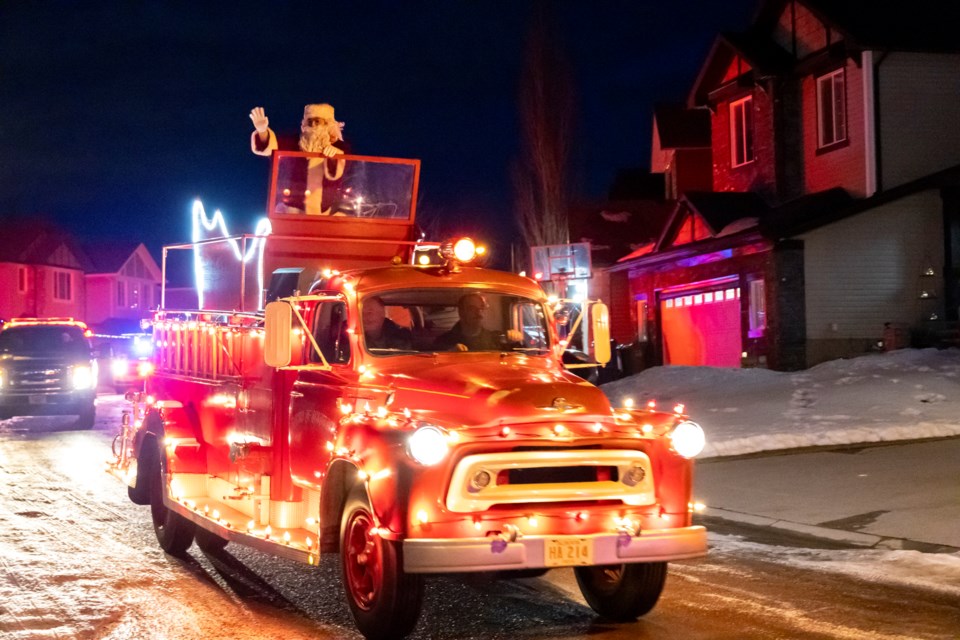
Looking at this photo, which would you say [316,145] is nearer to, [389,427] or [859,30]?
[389,427]

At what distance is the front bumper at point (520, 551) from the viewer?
21.5 feet

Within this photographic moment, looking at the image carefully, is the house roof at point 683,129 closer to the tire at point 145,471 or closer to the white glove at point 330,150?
the white glove at point 330,150

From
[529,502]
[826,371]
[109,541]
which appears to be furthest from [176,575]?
[826,371]

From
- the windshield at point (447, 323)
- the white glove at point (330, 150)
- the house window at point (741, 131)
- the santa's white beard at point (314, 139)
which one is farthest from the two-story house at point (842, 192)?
the windshield at point (447, 323)

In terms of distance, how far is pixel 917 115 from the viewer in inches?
A: 1034

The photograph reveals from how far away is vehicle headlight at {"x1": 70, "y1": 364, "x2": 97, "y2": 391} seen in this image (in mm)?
22984

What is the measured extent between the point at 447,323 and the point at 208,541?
132 inches

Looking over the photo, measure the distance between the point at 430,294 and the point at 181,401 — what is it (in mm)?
3356

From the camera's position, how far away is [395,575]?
6891mm

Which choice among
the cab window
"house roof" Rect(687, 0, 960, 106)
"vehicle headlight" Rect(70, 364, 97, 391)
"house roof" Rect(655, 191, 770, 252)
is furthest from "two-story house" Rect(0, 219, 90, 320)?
the cab window

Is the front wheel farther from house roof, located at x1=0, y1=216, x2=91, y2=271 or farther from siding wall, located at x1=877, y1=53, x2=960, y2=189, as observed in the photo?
house roof, located at x1=0, y1=216, x2=91, y2=271

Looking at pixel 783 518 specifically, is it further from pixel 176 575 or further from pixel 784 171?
pixel 784 171

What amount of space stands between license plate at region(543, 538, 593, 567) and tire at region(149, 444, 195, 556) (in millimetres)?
4423

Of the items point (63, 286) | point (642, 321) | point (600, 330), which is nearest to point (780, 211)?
point (642, 321)
